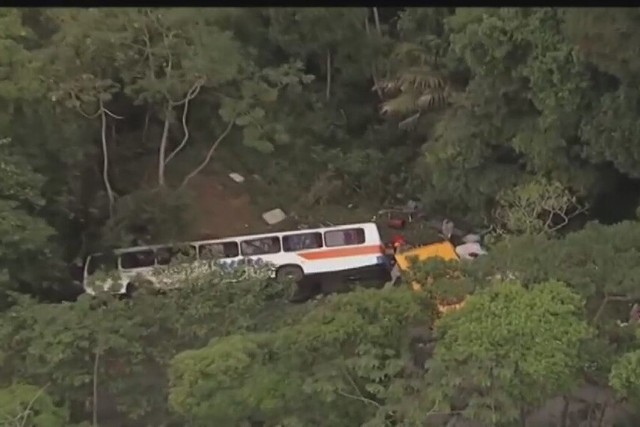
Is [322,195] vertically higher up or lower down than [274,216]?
higher up

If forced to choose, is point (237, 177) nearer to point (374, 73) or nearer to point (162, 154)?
point (162, 154)

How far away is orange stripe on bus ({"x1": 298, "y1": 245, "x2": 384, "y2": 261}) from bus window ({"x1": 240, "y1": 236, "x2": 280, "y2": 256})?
179 millimetres

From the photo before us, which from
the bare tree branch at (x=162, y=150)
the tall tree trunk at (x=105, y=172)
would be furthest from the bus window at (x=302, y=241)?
the tall tree trunk at (x=105, y=172)

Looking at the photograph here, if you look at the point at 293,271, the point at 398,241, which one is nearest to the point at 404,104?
the point at 398,241

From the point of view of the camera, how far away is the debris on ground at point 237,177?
7.16 metres

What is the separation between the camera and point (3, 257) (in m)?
4.74

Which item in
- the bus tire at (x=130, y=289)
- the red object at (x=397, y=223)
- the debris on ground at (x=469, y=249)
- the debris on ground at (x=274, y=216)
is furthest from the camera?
the debris on ground at (x=274, y=216)

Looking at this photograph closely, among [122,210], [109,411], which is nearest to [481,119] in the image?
[122,210]

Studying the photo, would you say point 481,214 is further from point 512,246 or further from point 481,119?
point 512,246

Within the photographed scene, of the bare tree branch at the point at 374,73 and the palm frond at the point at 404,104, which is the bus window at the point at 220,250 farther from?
the bare tree branch at the point at 374,73

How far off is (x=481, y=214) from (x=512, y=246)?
6.63 ft

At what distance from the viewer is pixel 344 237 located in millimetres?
6039

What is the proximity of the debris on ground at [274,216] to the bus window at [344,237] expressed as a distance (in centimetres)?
80

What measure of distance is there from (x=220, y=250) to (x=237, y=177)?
1.43 meters
